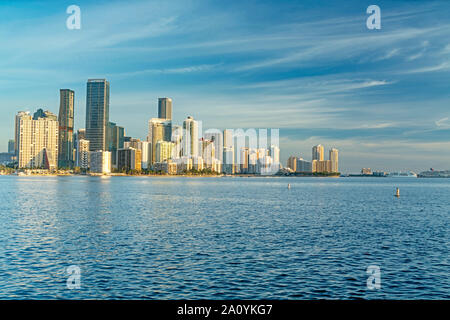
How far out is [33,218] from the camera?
61.5 meters

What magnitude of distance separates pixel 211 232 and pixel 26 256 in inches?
824

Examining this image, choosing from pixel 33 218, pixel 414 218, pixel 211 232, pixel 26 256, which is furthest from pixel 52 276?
pixel 414 218

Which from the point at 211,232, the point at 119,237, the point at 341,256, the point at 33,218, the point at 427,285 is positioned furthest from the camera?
the point at 33,218

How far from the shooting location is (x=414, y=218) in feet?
223

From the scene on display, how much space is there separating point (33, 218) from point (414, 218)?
201ft

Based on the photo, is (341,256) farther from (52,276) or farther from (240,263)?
(52,276)
